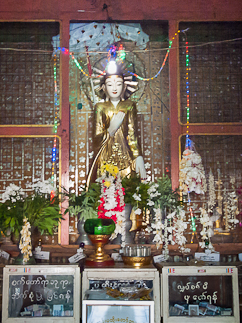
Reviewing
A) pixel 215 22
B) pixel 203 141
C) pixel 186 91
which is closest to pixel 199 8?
pixel 215 22

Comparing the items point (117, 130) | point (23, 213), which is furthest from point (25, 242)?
point (117, 130)

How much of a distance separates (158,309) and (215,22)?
3.11 m

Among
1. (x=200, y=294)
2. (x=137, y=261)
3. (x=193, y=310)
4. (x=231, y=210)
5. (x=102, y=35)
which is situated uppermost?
(x=102, y=35)

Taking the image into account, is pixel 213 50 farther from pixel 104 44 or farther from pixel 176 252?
pixel 176 252

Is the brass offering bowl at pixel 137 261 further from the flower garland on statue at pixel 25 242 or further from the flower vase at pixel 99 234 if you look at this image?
the flower garland on statue at pixel 25 242

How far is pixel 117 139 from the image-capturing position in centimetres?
397

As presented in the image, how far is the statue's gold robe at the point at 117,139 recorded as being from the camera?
12.8 feet

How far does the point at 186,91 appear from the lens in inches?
161

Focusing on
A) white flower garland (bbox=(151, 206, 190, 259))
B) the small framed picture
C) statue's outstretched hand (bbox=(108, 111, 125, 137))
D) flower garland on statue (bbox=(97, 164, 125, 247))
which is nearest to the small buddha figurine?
statue's outstretched hand (bbox=(108, 111, 125, 137))

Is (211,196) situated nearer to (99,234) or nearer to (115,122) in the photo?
(115,122)

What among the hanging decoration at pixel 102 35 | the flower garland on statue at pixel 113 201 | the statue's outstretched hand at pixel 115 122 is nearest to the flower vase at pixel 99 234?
the flower garland on statue at pixel 113 201

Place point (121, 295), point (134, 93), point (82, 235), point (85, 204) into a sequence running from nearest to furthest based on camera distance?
1. point (121, 295)
2. point (85, 204)
3. point (82, 235)
4. point (134, 93)

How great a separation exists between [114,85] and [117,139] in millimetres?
585

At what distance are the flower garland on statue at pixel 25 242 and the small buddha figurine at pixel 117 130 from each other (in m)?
1.08
